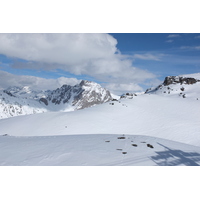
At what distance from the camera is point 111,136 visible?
12227mm

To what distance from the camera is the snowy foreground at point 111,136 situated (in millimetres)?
7172

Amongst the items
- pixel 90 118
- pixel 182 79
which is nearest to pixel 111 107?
pixel 90 118

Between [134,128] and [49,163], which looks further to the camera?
[134,128]

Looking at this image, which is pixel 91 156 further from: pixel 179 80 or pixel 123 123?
pixel 179 80

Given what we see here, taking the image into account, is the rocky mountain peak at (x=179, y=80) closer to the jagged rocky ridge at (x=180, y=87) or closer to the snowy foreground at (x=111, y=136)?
the jagged rocky ridge at (x=180, y=87)

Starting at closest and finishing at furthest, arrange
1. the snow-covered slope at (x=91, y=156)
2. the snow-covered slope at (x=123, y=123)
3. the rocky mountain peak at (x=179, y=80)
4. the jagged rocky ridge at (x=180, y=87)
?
the snow-covered slope at (x=91, y=156) < the snow-covered slope at (x=123, y=123) < the jagged rocky ridge at (x=180, y=87) < the rocky mountain peak at (x=179, y=80)

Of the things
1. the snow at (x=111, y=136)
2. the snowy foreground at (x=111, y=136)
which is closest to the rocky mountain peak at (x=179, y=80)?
the snowy foreground at (x=111, y=136)

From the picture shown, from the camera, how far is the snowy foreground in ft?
23.5

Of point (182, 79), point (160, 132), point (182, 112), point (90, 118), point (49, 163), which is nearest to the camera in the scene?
point (49, 163)

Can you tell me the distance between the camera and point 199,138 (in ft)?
55.5

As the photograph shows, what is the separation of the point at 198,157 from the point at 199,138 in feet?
36.4

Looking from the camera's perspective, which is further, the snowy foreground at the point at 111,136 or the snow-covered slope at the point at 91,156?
the snowy foreground at the point at 111,136

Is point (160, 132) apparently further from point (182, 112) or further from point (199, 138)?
point (182, 112)

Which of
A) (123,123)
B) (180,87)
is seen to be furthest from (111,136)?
(180,87)
